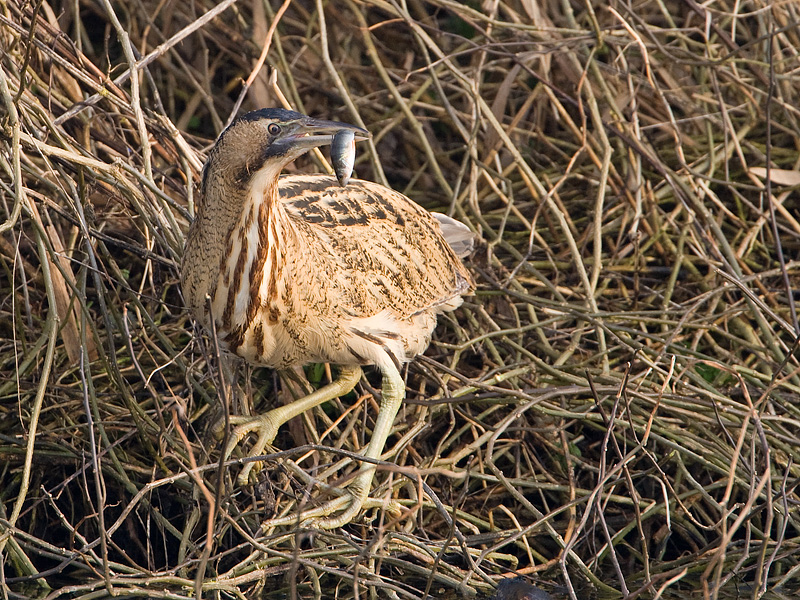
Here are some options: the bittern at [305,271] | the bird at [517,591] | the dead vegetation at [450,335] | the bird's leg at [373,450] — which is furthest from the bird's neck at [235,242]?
the bird at [517,591]

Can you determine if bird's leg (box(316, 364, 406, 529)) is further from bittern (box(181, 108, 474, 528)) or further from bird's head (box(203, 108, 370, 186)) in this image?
bird's head (box(203, 108, 370, 186))

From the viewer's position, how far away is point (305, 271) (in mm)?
2605

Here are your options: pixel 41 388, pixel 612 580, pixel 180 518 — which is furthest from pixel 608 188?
pixel 41 388

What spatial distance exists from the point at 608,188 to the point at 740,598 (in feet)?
5.75

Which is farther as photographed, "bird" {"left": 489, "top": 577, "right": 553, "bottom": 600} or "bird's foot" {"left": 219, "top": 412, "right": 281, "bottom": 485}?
"bird's foot" {"left": 219, "top": 412, "right": 281, "bottom": 485}

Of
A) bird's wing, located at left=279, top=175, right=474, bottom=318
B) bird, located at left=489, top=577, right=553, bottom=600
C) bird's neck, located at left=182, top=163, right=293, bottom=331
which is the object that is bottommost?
bird, located at left=489, top=577, right=553, bottom=600

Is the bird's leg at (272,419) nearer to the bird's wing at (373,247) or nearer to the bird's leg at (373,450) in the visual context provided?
the bird's leg at (373,450)

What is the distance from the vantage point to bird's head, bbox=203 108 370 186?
2.30 m

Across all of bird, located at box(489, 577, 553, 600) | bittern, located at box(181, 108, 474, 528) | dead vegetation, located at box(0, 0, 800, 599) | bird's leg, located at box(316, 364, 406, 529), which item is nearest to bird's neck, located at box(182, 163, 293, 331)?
bittern, located at box(181, 108, 474, 528)

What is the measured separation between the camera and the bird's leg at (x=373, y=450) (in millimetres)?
2596

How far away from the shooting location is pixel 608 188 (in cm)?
395

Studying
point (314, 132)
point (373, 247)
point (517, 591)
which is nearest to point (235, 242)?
point (314, 132)

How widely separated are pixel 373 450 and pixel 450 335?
2.74 ft

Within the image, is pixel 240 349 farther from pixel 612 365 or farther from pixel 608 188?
pixel 608 188
